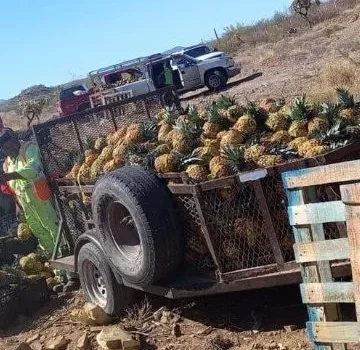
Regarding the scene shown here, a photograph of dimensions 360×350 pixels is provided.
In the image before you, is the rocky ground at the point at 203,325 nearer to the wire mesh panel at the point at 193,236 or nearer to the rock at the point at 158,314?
the rock at the point at 158,314

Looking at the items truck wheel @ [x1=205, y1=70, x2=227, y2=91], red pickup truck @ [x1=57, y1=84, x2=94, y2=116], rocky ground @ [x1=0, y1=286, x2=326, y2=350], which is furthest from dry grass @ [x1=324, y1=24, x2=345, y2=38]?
rocky ground @ [x1=0, y1=286, x2=326, y2=350]

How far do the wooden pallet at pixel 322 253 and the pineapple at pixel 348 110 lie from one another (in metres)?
1.58

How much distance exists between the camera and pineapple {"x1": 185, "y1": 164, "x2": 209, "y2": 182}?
5059mm

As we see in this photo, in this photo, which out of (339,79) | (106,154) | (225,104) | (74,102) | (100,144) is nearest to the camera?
(225,104)

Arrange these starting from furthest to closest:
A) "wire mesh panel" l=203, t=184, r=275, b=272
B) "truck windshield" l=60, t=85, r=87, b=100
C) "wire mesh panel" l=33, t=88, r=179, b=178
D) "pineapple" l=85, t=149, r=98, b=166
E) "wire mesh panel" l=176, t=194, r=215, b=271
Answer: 1. "truck windshield" l=60, t=85, r=87, b=100
2. "wire mesh panel" l=33, t=88, r=179, b=178
3. "pineapple" l=85, t=149, r=98, b=166
4. "wire mesh panel" l=176, t=194, r=215, b=271
5. "wire mesh panel" l=203, t=184, r=275, b=272

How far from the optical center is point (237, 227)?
15.6ft

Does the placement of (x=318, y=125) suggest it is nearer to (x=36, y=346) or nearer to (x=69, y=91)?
(x=36, y=346)

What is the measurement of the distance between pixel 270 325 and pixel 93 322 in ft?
5.89

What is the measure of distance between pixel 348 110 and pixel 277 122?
0.62 m

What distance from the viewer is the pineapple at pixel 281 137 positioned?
5359 mm

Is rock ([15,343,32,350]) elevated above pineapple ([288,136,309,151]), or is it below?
below

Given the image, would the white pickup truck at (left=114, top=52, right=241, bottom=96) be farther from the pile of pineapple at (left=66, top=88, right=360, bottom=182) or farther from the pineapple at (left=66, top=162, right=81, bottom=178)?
the pile of pineapple at (left=66, top=88, right=360, bottom=182)

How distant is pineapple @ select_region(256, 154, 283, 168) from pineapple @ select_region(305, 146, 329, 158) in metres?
0.23

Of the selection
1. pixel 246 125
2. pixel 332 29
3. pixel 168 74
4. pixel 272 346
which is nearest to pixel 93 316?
Answer: pixel 272 346
